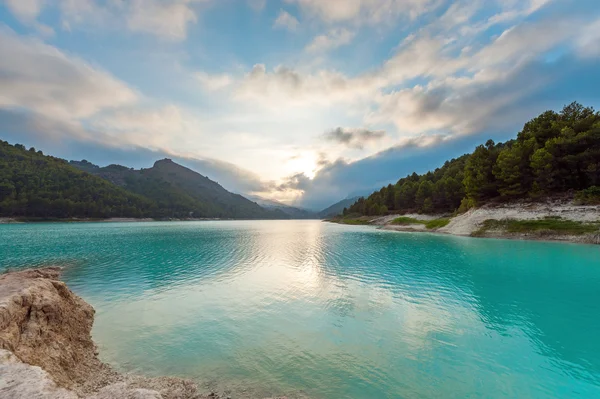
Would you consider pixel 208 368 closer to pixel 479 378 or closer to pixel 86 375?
pixel 86 375

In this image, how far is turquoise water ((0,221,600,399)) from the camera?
9.87 m

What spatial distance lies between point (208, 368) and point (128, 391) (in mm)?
3997

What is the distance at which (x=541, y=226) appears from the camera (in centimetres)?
5197

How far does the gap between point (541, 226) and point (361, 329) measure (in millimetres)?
59152

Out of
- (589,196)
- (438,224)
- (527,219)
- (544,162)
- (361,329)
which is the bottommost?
(361,329)

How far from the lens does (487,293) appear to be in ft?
66.9

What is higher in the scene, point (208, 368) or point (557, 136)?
point (557, 136)

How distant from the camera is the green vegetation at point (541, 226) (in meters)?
46.6

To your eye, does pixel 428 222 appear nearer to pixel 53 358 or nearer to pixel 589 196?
pixel 589 196

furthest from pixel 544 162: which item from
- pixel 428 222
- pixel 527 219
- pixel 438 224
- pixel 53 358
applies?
pixel 53 358

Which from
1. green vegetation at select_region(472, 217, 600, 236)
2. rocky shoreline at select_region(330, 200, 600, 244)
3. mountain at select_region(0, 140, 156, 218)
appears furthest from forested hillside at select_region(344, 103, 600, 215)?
mountain at select_region(0, 140, 156, 218)

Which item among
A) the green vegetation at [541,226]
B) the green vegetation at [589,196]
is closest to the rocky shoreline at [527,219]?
the green vegetation at [541,226]

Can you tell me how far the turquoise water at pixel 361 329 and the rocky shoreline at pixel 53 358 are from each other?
0.98m

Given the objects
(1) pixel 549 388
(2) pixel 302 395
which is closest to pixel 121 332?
(2) pixel 302 395
